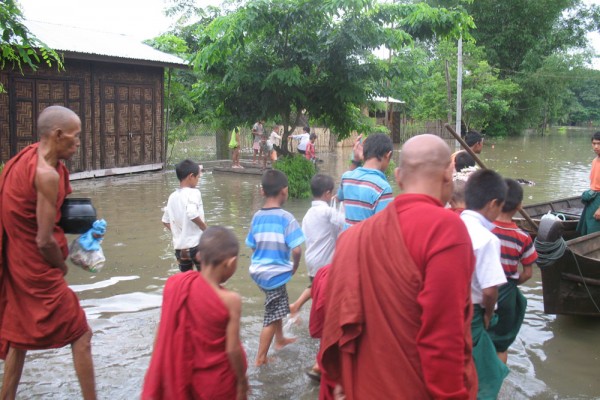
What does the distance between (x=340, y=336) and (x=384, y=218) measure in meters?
0.48

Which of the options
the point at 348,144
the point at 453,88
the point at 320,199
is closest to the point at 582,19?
the point at 453,88

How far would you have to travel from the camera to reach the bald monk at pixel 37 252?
11.5 ft

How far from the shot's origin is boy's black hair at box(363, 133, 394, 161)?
4.34 metres

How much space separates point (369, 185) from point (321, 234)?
0.72 meters

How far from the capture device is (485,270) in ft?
10.6

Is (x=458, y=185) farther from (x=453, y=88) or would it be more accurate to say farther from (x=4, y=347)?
(x=453, y=88)

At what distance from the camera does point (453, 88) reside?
35.3m

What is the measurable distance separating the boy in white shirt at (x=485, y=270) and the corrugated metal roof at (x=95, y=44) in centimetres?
1196

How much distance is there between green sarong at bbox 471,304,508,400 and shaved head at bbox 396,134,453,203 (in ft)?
3.94

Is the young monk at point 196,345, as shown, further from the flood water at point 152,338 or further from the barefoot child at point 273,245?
the barefoot child at point 273,245

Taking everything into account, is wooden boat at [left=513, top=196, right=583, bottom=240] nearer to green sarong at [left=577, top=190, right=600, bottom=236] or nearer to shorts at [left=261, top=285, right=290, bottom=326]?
green sarong at [left=577, top=190, right=600, bottom=236]

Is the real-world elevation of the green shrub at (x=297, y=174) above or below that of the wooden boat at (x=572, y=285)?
above

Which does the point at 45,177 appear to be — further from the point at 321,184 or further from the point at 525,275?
the point at 525,275

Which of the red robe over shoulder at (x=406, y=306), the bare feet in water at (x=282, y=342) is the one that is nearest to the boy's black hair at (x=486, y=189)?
the red robe over shoulder at (x=406, y=306)
